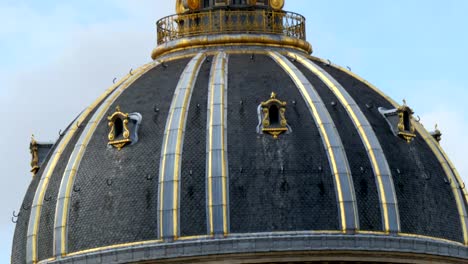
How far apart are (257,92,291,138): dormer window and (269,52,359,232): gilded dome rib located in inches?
53.7

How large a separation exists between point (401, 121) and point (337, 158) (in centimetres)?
409

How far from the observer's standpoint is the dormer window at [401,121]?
433 feet

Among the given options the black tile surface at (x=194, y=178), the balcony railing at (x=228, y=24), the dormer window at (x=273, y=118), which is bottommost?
the black tile surface at (x=194, y=178)

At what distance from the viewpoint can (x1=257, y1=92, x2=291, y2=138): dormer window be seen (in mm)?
129250

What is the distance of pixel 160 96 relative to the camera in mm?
131750

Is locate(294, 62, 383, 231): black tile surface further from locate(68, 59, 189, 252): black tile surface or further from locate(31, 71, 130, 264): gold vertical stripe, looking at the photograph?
locate(31, 71, 130, 264): gold vertical stripe

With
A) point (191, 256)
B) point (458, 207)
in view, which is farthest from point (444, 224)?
point (191, 256)

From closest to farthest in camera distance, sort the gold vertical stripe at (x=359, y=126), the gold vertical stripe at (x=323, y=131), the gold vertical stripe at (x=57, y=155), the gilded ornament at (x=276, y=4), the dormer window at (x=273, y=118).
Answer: the gold vertical stripe at (x=323, y=131)
the gold vertical stripe at (x=359, y=126)
the dormer window at (x=273, y=118)
the gold vertical stripe at (x=57, y=155)
the gilded ornament at (x=276, y=4)

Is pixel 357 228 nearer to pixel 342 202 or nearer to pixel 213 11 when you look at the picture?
pixel 342 202

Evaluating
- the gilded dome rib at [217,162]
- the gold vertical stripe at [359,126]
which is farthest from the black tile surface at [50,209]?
the gold vertical stripe at [359,126]

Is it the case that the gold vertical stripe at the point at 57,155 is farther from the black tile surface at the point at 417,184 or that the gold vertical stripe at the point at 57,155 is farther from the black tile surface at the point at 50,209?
the black tile surface at the point at 417,184

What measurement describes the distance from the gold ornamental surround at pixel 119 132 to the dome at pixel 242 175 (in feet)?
0.17

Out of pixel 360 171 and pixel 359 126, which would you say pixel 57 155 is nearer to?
pixel 359 126

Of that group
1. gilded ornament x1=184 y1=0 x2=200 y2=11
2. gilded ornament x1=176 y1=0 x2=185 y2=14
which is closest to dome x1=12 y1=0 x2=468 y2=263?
gilded ornament x1=184 y1=0 x2=200 y2=11
